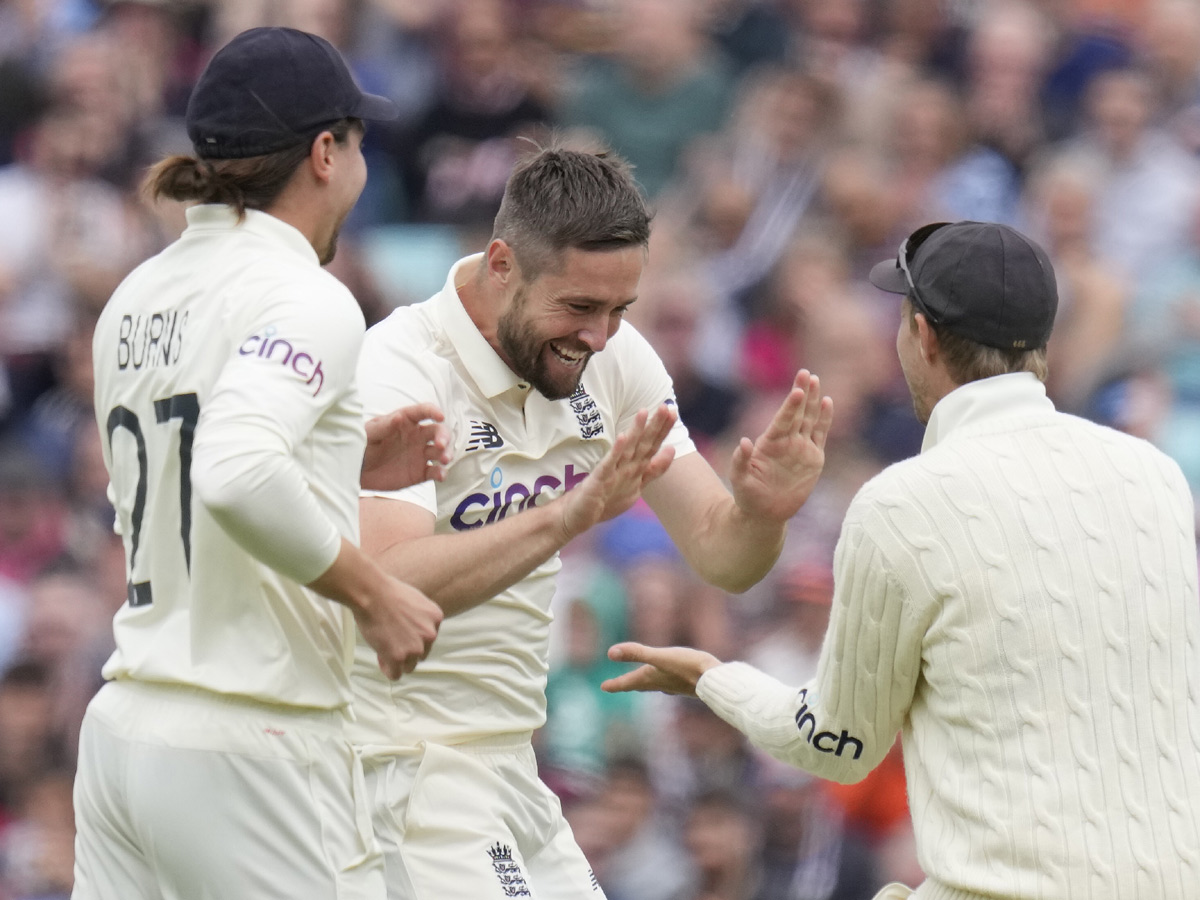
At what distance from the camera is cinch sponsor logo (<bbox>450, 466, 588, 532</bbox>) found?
3.94 m

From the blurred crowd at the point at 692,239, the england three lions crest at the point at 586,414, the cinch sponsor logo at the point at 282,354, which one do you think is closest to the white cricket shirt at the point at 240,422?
the cinch sponsor logo at the point at 282,354

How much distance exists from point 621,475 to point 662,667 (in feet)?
1.85

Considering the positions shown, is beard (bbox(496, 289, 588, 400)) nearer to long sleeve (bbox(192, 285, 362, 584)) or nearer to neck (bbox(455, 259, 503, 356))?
neck (bbox(455, 259, 503, 356))

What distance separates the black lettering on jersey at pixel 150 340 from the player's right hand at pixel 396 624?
22.6 inches

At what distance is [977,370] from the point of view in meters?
3.28

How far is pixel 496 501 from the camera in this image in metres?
3.97

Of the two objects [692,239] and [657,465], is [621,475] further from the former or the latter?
[692,239]

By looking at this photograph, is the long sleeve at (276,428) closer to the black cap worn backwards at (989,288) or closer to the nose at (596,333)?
the nose at (596,333)

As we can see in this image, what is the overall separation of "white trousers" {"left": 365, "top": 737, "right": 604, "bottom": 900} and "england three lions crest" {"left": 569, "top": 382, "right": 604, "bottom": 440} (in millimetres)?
746

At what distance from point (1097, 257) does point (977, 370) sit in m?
4.63

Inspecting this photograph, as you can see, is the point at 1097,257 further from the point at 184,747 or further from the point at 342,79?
the point at 184,747

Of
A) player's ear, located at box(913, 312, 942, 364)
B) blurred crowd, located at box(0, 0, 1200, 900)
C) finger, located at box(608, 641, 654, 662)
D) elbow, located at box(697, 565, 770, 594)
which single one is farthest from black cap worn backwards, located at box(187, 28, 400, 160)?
blurred crowd, located at box(0, 0, 1200, 900)

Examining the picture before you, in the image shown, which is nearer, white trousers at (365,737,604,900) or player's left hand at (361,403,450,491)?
player's left hand at (361,403,450,491)

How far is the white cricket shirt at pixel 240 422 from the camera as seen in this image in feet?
9.74
